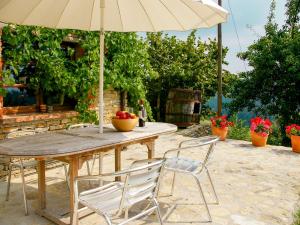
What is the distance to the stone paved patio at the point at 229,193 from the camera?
3299 mm

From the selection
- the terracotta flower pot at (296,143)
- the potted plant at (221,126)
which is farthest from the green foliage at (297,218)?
the potted plant at (221,126)

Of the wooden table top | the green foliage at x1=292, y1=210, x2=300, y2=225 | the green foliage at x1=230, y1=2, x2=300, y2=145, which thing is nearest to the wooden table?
the wooden table top

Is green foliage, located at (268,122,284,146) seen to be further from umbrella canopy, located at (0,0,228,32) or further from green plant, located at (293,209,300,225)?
umbrella canopy, located at (0,0,228,32)

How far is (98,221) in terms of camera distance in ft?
10.5

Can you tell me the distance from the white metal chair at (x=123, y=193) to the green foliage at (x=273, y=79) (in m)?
7.64

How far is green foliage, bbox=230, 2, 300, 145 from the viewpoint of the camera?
947 centimetres

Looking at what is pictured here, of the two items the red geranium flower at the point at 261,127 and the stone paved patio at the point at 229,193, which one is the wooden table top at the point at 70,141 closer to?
the stone paved patio at the point at 229,193

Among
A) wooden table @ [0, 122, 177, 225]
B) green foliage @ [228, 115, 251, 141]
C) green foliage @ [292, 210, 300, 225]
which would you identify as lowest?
green foliage @ [292, 210, 300, 225]

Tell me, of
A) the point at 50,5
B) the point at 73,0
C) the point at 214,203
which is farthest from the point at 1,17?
the point at 214,203

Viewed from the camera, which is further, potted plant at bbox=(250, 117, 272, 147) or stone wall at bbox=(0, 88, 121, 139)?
potted plant at bbox=(250, 117, 272, 147)

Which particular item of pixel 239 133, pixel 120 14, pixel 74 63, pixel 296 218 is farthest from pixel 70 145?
pixel 239 133

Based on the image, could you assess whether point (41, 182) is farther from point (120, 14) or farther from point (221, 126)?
point (221, 126)

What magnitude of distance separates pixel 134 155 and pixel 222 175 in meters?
1.76

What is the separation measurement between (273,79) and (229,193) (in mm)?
6770
